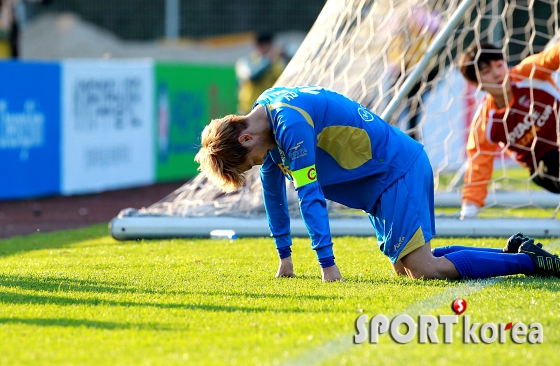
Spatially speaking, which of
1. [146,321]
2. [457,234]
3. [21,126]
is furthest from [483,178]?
[21,126]

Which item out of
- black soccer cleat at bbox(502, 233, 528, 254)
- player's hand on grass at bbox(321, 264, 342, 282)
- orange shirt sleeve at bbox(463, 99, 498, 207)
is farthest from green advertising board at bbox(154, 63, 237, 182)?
player's hand on grass at bbox(321, 264, 342, 282)

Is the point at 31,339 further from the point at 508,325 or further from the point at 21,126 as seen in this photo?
the point at 21,126

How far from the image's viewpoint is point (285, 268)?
5.28m

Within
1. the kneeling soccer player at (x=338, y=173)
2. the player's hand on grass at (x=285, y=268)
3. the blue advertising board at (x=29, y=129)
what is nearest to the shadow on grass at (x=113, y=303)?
the kneeling soccer player at (x=338, y=173)

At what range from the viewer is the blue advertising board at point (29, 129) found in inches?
410

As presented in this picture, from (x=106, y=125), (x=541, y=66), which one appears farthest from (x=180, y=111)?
(x=541, y=66)

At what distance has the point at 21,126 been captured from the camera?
34.9ft

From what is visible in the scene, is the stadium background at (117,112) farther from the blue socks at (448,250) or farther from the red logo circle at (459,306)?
the red logo circle at (459,306)

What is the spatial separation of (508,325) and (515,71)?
375cm

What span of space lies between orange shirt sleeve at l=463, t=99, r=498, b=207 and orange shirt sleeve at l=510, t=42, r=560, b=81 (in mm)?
468

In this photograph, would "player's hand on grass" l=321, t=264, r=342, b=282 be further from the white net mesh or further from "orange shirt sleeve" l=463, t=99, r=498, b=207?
"orange shirt sleeve" l=463, t=99, r=498, b=207

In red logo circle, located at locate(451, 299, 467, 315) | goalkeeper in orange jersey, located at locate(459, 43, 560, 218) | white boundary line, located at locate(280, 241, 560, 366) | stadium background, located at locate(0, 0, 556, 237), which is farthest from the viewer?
stadium background, located at locate(0, 0, 556, 237)

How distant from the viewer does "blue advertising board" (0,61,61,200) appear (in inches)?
410

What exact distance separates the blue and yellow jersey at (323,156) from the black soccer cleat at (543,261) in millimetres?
850
